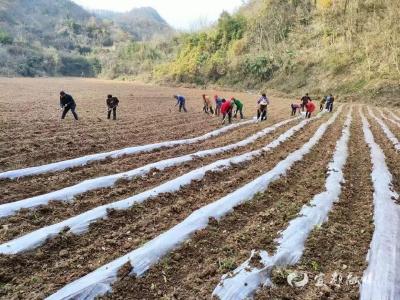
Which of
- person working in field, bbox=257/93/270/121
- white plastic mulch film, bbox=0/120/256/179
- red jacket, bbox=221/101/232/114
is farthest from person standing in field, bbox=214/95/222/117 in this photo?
white plastic mulch film, bbox=0/120/256/179

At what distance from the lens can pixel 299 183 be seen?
27.6 ft

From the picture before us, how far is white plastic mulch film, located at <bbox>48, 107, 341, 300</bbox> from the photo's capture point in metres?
4.03

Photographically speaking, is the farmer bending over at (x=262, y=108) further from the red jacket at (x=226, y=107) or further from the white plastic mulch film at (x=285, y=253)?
the white plastic mulch film at (x=285, y=253)

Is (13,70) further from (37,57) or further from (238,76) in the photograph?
(238,76)

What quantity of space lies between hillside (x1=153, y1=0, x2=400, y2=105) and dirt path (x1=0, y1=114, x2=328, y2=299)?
33.7 metres

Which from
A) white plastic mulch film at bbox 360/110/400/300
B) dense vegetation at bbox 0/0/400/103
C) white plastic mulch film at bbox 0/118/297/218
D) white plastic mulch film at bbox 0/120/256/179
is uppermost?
dense vegetation at bbox 0/0/400/103

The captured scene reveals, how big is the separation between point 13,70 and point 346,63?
224ft

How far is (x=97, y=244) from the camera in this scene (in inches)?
203

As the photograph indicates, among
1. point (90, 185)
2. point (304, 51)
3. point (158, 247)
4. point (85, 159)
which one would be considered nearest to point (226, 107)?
point (85, 159)

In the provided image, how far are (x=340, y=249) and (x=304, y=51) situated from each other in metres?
52.9

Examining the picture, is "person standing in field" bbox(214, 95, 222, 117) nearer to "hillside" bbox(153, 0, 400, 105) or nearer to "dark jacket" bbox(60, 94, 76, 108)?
"dark jacket" bbox(60, 94, 76, 108)

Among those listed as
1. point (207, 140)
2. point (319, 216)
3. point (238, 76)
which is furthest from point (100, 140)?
point (238, 76)

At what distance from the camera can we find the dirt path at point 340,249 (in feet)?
14.0

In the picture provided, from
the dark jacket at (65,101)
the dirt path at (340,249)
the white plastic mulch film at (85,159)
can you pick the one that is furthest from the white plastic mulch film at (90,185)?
the dark jacket at (65,101)
